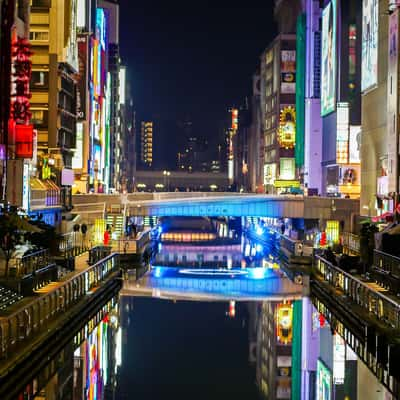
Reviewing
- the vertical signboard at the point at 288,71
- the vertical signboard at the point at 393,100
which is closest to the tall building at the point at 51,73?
the vertical signboard at the point at 393,100

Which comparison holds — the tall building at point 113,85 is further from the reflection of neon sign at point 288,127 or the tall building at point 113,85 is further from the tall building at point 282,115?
the reflection of neon sign at point 288,127

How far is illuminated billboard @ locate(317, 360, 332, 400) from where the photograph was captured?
2723 centimetres

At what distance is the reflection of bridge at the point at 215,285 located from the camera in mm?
52375

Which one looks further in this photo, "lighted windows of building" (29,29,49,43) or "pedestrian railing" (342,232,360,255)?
"lighted windows of building" (29,29,49,43)

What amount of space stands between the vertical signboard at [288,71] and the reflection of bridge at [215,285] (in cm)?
9525

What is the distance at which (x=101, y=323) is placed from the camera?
130 ft

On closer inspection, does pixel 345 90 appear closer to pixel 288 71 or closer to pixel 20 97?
pixel 288 71

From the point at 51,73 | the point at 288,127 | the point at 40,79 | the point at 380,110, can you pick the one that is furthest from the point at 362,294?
the point at 288,127

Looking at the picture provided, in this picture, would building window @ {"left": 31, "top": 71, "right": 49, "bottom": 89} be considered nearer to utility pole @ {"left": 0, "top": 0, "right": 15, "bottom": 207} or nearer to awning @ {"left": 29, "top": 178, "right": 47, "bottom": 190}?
awning @ {"left": 29, "top": 178, "right": 47, "bottom": 190}

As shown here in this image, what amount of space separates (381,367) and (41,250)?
1868 cm

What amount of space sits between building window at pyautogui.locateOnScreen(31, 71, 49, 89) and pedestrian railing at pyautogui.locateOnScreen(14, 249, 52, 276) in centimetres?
4109

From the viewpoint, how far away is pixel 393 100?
7406 centimetres

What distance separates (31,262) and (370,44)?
53.7m

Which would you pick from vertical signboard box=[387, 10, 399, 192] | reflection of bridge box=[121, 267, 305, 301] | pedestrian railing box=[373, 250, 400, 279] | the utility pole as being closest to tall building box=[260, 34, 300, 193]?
vertical signboard box=[387, 10, 399, 192]
